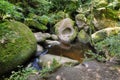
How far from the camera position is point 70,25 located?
829cm

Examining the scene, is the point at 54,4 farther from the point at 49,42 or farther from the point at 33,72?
the point at 33,72

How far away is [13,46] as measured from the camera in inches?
190

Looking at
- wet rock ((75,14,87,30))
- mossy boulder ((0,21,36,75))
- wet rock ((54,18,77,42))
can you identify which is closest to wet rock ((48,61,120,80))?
mossy boulder ((0,21,36,75))

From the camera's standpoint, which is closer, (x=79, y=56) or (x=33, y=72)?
(x=33, y=72)

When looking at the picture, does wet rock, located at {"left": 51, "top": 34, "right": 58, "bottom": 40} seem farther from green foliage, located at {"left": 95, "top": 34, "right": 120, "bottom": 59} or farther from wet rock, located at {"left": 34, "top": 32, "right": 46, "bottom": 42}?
green foliage, located at {"left": 95, "top": 34, "right": 120, "bottom": 59}

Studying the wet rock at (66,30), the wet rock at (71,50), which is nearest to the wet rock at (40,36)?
the wet rock at (71,50)

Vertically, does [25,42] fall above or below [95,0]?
below

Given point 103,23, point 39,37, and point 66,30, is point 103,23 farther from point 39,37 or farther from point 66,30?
point 39,37

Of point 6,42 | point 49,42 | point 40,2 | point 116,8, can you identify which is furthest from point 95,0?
point 6,42

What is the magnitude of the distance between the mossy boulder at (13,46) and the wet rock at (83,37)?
109 inches

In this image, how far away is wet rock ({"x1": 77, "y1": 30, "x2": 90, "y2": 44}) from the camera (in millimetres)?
7820

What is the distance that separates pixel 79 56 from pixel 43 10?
131 inches

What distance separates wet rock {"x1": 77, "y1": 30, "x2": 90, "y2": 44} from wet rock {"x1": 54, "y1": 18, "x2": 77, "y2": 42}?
21cm

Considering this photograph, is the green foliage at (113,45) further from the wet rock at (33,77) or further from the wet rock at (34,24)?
the wet rock at (34,24)
